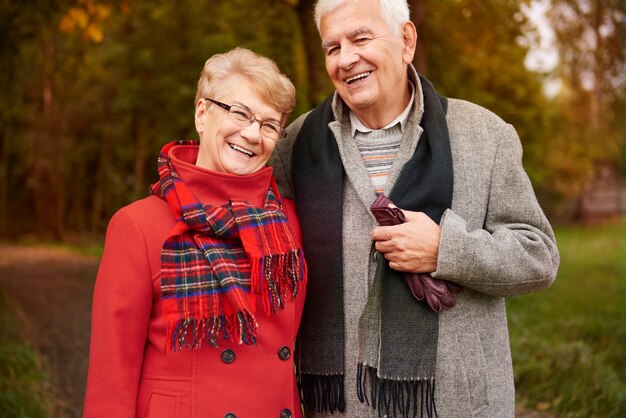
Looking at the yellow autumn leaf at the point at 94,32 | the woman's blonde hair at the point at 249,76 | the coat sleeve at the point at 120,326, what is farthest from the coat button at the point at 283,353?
the yellow autumn leaf at the point at 94,32

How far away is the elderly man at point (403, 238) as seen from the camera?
93.0 inches

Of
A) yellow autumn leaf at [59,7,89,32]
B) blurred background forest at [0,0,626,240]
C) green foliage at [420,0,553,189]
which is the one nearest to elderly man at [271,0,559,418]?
blurred background forest at [0,0,626,240]

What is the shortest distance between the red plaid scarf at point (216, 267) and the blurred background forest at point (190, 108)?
9.86 feet

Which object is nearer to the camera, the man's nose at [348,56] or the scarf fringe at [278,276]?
the scarf fringe at [278,276]

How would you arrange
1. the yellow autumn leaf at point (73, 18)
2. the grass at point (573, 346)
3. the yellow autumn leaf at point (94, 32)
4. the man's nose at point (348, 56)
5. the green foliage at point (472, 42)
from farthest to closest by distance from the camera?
1. the green foliage at point (472, 42)
2. the yellow autumn leaf at point (73, 18)
3. the yellow autumn leaf at point (94, 32)
4. the grass at point (573, 346)
5. the man's nose at point (348, 56)

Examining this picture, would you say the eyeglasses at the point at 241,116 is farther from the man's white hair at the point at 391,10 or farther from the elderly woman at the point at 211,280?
the man's white hair at the point at 391,10

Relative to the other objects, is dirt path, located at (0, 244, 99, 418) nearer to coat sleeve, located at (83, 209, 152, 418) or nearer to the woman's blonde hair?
coat sleeve, located at (83, 209, 152, 418)

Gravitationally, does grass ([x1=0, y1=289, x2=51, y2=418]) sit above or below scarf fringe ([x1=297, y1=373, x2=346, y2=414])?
below

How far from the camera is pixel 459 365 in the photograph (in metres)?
2.42

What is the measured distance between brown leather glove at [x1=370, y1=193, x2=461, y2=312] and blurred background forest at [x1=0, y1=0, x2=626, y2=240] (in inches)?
51.8

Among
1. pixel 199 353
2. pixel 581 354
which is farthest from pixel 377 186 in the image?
pixel 581 354

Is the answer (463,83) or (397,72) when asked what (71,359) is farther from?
(463,83)

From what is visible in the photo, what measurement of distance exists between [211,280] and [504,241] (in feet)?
3.20

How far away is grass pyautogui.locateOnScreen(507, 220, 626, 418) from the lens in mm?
4934
